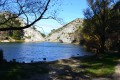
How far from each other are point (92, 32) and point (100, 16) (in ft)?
15.4

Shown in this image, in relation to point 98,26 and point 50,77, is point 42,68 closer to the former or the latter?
point 50,77

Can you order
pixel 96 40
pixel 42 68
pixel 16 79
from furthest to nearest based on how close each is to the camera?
pixel 96 40 < pixel 42 68 < pixel 16 79

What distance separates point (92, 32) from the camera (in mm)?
50906

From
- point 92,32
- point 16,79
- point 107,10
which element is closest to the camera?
point 16,79

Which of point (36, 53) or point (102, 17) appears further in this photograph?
point (36, 53)

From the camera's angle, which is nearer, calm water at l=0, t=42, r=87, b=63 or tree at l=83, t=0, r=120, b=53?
tree at l=83, t=0, r=120, b=53

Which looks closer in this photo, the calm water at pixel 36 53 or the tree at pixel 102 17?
the tree at pixel 102 17

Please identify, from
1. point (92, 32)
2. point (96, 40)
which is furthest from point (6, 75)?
point (96, 40)

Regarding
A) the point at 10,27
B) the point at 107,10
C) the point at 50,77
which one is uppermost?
the point at 107,10

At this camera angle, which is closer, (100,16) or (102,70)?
(102,70)

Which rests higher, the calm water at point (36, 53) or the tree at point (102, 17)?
the tree at point (102, 17)

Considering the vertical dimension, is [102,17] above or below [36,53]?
above

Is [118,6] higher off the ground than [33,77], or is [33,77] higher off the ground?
[118,6]

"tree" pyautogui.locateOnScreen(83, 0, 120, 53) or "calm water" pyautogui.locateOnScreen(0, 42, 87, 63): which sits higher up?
"tree" pyautogui.locateOnScreen(83, 0, 120, 53)
